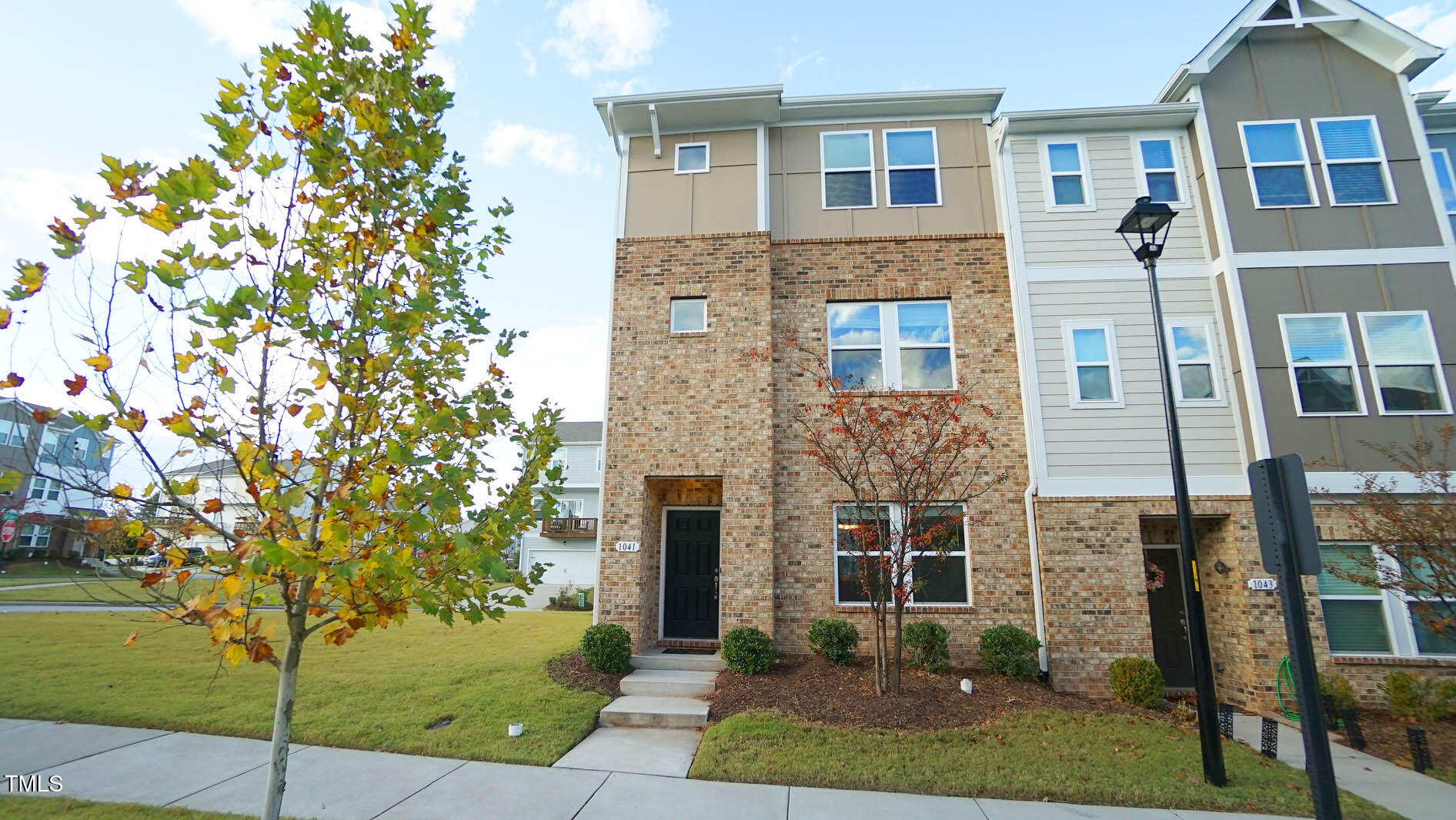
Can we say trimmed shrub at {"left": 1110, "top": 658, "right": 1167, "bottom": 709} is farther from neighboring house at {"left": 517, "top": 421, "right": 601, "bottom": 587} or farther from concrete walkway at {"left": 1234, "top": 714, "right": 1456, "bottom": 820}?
Result: neighboring house at {"left": 517, "top": 421, "right": 601, "bottom": 587}

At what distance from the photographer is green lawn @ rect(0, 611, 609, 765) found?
22.2ft

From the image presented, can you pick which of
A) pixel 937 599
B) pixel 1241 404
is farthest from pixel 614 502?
pixel 1241 404

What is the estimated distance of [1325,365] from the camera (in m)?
9.30

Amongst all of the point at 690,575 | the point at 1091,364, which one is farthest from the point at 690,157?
the point at 1091,364

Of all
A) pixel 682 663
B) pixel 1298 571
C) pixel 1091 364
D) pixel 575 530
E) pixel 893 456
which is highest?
pixel 1091 364

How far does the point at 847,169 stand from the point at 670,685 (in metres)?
8.88

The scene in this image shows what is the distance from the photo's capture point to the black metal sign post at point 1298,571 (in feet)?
13.1

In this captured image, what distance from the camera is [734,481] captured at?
10.1 meters

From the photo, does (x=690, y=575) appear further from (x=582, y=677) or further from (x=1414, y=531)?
(x=1414, y=531)

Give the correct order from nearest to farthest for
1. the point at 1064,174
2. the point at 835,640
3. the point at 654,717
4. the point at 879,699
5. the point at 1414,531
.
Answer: the point at 1414,531 < the point at 654,717 < the point at 879,699 < the point at 835,640 < the point at 1064,174

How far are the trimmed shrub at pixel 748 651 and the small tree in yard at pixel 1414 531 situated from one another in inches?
277

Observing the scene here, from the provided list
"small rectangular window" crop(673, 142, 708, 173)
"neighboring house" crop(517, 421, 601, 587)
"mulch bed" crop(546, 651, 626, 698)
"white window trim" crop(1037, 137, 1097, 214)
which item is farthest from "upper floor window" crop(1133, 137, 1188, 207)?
"neighboring house" crop(517, 421, 601, 587)

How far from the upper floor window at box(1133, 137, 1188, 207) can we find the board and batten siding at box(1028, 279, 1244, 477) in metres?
1.48

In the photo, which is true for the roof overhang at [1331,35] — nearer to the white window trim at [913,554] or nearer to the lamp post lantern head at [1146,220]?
the lamp post lantern head at [1146,220]
